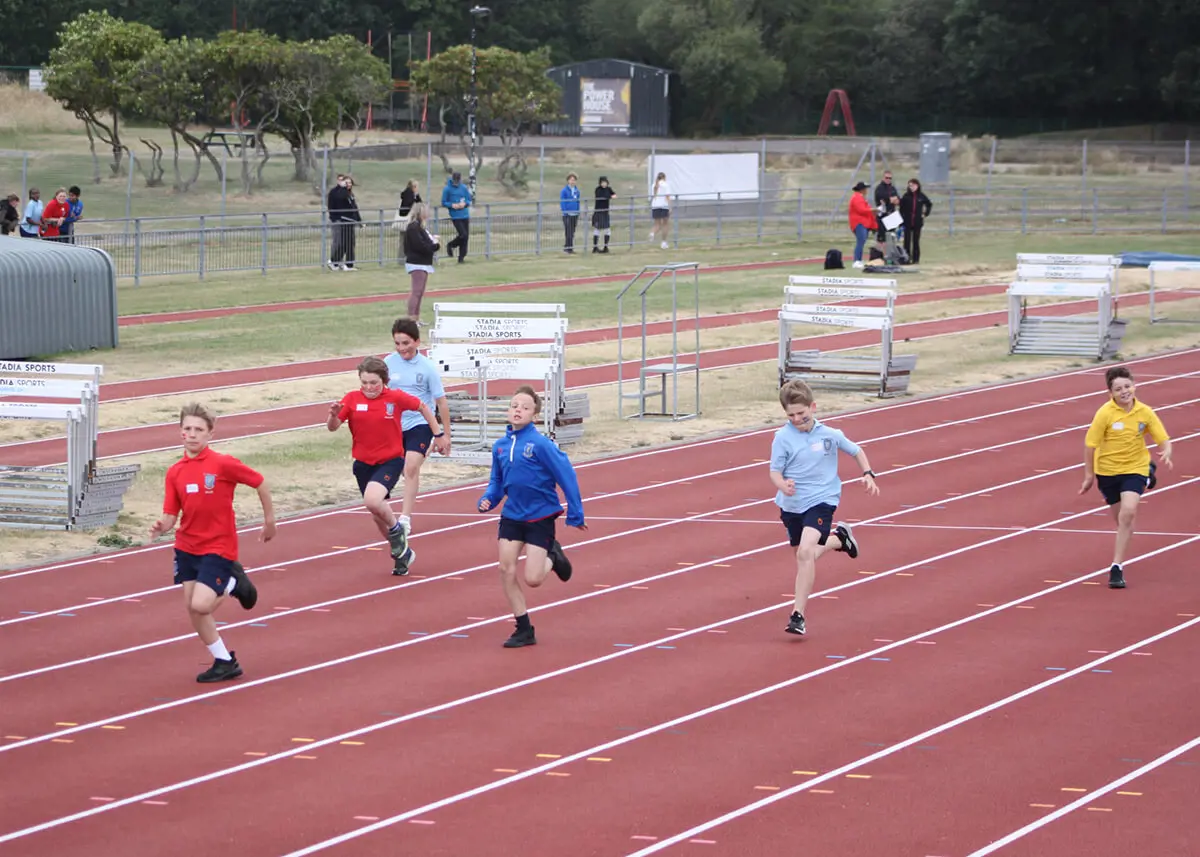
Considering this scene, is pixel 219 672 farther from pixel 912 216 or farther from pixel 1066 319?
pixel 912 216

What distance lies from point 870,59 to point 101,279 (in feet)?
228

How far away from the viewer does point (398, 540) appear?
12.2m

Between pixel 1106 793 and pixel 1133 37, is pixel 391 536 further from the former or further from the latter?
pixel 1133 37

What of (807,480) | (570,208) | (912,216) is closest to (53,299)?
(807,480)

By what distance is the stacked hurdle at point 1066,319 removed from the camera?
952 inches

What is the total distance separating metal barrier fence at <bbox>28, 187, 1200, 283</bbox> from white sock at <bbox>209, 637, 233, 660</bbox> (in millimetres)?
21454

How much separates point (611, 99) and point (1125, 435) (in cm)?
7398

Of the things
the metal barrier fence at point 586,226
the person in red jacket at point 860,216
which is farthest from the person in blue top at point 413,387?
the person in red jacket at point 860,216

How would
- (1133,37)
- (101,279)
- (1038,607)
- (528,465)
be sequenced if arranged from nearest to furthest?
(528,465), (1038,607), (101,279), (1133,37)

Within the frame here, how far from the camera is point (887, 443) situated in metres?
18.0

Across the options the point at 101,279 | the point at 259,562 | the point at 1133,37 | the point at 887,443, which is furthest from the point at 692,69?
the point at 259,562

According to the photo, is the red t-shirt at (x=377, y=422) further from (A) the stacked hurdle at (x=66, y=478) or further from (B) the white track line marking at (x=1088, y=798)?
(B) the white track line marking at (x=1088, y=798)

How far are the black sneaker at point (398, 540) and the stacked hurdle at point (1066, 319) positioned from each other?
46.0 ft

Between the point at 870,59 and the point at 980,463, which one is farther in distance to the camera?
the point at 870,59
